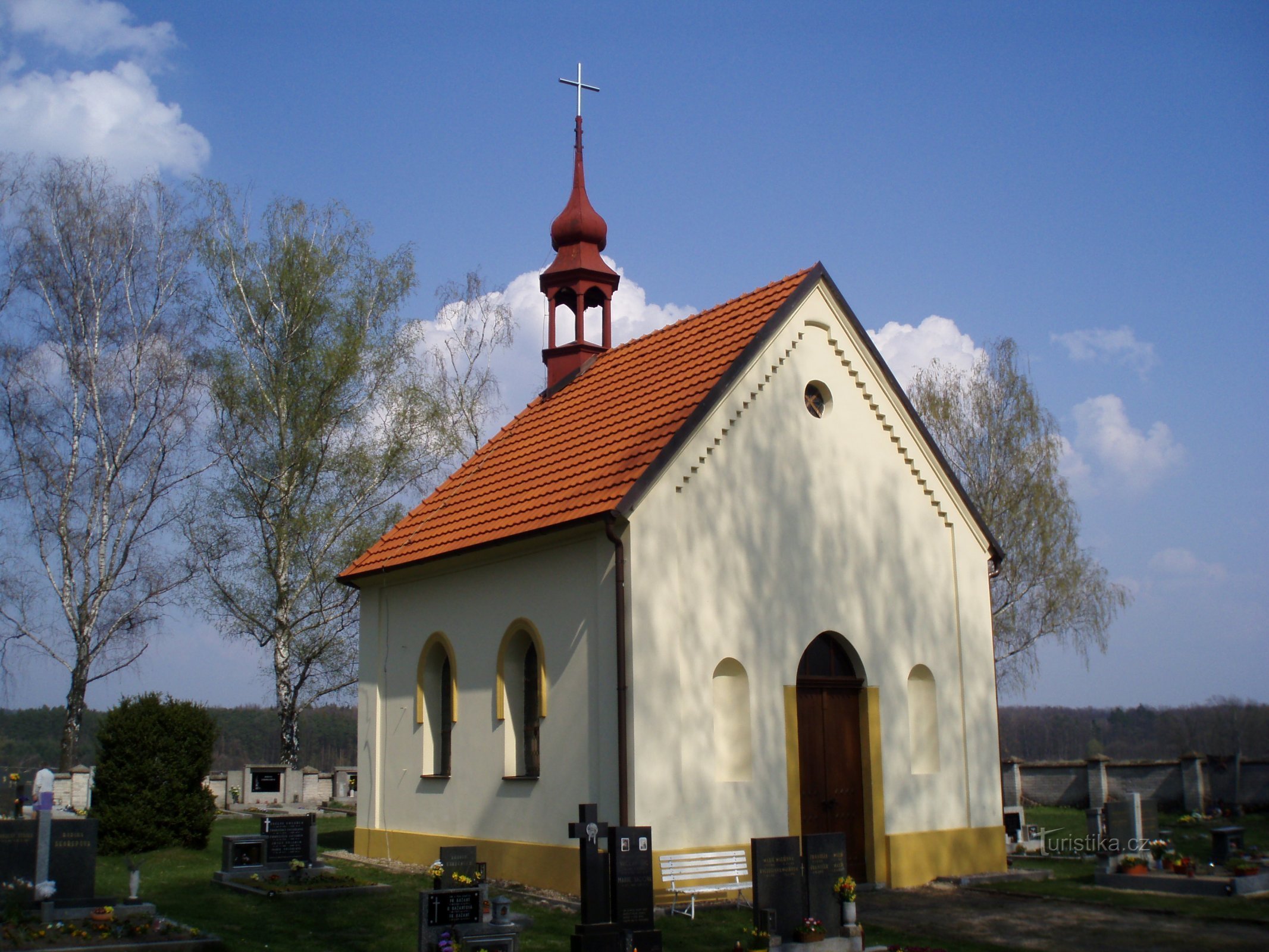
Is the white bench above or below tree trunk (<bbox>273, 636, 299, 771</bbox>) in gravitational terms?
below

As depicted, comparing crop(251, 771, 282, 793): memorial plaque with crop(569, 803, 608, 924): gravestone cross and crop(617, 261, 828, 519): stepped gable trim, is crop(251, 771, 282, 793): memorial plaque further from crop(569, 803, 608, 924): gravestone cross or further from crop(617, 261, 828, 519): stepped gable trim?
crop(569, 803, 608, 924): gravestone cross

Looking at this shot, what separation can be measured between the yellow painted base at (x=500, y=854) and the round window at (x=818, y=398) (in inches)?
253

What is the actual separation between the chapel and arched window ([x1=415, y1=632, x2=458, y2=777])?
0.12 feet

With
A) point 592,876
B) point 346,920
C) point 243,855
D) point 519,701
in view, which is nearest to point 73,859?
point 346,920

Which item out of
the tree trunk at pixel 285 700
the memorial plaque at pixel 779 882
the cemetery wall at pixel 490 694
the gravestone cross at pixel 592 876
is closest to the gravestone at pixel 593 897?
the gravestone cross at pixel 592 876

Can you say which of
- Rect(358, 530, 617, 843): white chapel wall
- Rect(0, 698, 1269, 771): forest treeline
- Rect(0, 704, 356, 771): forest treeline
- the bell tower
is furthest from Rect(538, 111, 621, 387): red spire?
Rect(0, 704, 356, 771): forest treeline

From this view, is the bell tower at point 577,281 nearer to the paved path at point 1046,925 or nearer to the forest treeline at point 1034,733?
the paved path at point 1046,925

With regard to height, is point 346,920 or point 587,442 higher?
point 587,442

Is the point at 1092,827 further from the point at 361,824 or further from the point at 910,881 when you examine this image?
the point at 361,824

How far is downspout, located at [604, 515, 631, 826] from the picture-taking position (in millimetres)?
12555

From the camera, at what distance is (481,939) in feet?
30.7

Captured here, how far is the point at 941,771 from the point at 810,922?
5886mm

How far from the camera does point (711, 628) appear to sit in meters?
13.6

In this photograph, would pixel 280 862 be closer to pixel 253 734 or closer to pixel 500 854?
pixel 500 854
